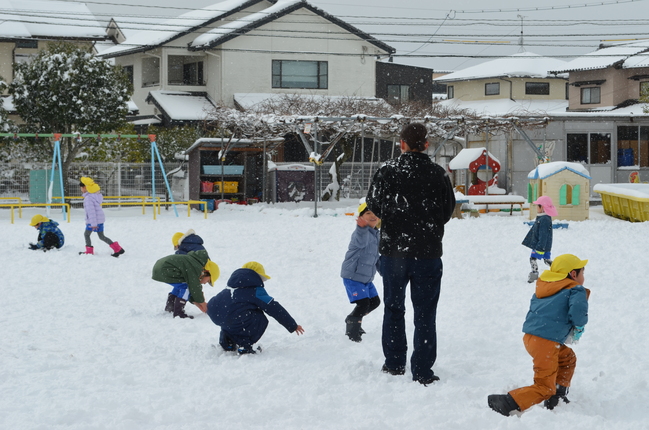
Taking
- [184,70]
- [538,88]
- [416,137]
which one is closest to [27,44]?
[184,70]

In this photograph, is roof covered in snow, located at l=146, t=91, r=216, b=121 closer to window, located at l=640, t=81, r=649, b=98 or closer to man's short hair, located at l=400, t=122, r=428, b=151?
window, located at l=640, t=81, r=649, b=98

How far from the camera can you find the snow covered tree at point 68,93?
75.2ft

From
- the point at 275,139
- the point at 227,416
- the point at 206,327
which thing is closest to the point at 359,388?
the point at 227,416

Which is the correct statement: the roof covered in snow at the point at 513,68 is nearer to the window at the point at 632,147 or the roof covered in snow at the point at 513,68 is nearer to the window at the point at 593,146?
the window at the point at 632,147

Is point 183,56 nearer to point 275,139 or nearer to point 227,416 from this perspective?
point 275,139

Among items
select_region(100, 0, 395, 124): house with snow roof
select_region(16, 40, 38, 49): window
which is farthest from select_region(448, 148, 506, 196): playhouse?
select_region(16, 40, 38, 49): window

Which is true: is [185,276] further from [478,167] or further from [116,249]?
[478,167]

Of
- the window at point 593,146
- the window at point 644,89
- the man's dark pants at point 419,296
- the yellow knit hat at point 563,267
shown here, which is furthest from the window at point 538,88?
the yellow knit hat at point 563,267

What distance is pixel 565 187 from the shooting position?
1641cm

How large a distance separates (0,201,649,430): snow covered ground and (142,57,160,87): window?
21864 mm

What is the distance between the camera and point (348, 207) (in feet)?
65.7

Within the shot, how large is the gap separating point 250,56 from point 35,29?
32.4 ft

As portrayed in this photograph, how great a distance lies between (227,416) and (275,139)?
17.8 meters

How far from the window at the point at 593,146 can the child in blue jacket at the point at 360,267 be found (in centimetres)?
2044
